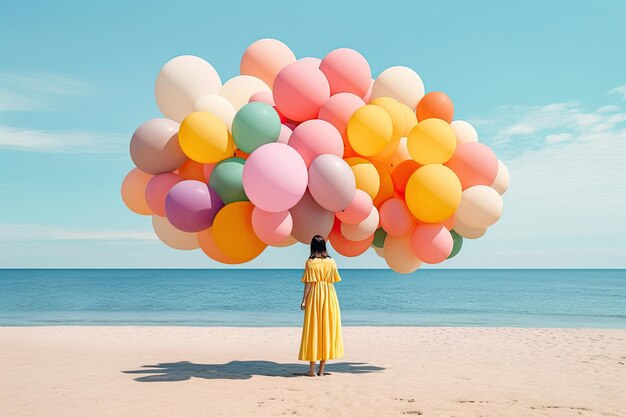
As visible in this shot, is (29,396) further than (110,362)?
No

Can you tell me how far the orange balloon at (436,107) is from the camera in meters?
7.95

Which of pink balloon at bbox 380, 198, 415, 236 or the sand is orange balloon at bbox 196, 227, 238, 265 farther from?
pink balloon at bbox 380, 198, 415, 236

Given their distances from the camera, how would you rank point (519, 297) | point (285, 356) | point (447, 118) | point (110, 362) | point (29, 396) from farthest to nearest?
point (519, 297)
point (285, 356)
point (110, 362)
point (447, 118)
point (29, 396)

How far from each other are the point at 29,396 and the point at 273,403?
3.23 meters

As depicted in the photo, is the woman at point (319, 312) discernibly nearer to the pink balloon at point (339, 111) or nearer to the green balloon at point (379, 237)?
the green balloon at point (379, 237)

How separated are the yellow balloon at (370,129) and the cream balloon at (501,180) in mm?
2161

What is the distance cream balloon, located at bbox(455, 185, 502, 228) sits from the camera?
24.7ft

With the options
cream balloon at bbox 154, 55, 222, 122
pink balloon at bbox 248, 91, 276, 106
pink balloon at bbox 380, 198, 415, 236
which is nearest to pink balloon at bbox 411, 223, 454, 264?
pink balloon at bbox 380, 198, 415, 236

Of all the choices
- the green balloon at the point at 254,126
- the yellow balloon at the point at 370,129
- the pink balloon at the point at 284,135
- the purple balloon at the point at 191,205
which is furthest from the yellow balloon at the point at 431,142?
the purple balloon at the point at 191,205

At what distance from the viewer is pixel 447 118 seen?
802cm

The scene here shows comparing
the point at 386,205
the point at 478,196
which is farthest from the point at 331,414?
the point at 478,196

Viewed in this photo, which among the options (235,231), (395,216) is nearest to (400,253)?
(395,216)

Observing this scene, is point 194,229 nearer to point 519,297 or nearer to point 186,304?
point 186,304

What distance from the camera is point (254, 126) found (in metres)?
6.70
